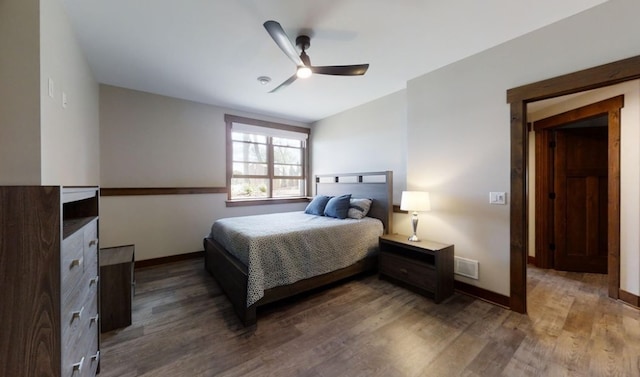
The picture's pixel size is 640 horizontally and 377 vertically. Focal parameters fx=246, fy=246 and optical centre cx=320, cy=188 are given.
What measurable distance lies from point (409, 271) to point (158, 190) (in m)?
3.58

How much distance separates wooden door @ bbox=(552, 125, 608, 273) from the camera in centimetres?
321

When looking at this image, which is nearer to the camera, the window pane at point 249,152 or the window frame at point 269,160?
the window frame at point 269,160

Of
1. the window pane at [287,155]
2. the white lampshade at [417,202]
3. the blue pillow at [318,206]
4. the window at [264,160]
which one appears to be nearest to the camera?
the white lampshade at [417,202]

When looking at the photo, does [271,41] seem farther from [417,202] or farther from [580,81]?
[580,81]

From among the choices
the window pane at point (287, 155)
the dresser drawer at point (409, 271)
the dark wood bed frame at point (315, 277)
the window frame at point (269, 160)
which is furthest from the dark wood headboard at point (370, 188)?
the window pane at point (287, 155)

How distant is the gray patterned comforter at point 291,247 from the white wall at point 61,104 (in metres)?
1.39

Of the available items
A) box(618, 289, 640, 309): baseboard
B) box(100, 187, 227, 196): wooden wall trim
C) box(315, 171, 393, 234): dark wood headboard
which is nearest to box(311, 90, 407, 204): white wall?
box(315, 171, 393, 234): dark wood headboard

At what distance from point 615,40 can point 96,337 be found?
4.02 metres

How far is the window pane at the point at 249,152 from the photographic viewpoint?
4.44 metres

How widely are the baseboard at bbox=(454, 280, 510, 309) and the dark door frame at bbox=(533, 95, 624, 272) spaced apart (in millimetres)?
1190

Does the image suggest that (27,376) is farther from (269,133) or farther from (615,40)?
(269,133)

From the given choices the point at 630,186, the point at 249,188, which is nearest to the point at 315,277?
the point at 249,188

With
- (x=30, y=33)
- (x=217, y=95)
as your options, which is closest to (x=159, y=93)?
(x=217, y=95)

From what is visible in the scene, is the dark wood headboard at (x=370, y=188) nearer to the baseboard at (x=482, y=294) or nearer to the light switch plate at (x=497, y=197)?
the baseboard at (x=482, y=294)
